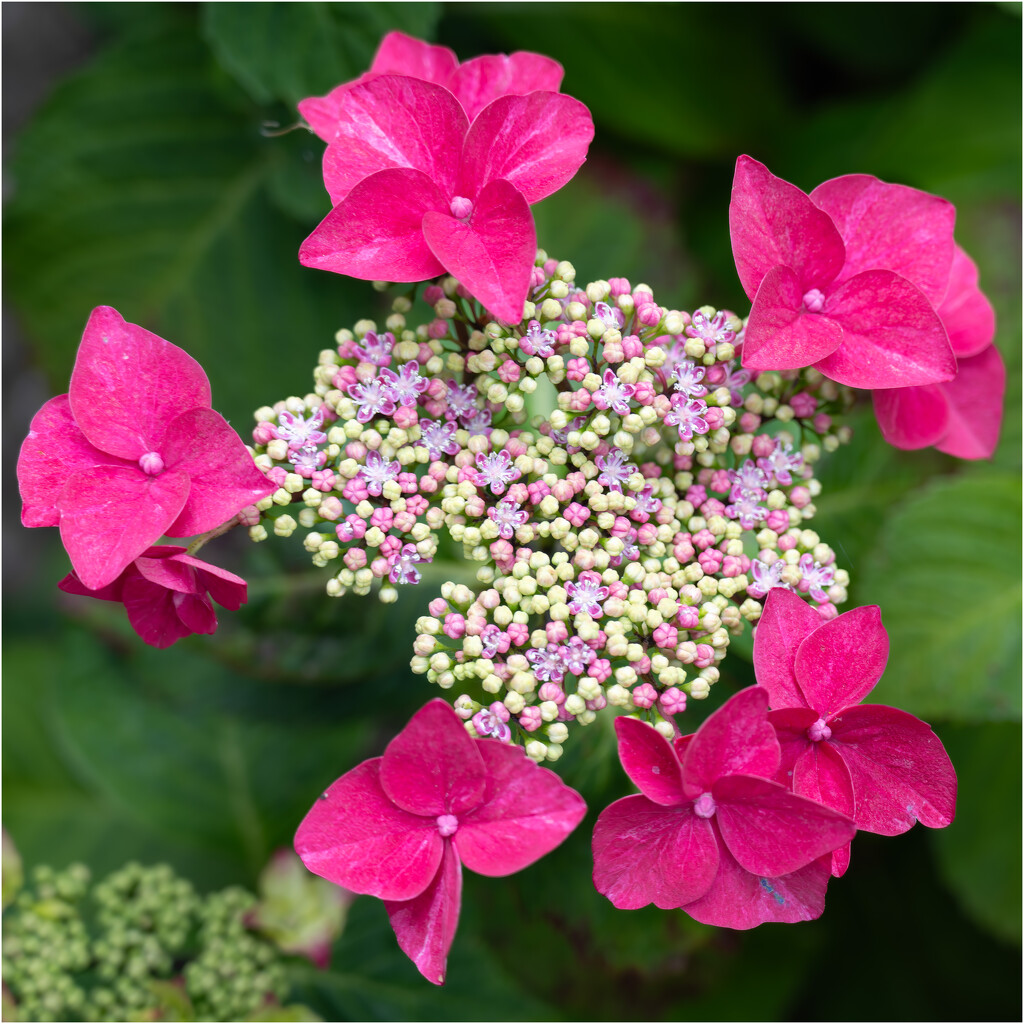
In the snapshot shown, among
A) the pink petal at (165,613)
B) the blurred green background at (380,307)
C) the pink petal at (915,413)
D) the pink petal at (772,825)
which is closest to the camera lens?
the pink petal at (772,825)

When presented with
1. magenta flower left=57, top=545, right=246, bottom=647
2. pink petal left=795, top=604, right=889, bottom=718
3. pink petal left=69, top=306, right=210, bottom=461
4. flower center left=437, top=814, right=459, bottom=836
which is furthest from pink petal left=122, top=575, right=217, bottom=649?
pink petal left=795, top=604, right=889, bottom=718

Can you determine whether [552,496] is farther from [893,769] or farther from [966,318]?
[966,318]

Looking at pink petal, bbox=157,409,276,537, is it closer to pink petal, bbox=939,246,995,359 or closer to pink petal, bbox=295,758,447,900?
pink petal, bbox=295,758,447,900

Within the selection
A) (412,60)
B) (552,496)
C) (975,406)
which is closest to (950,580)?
(975,406)

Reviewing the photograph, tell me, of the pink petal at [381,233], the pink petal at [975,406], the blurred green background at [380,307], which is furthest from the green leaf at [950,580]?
the pink petal at [381,233]

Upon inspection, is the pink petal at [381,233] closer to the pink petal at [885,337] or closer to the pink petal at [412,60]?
the pink petal at [412,60]
